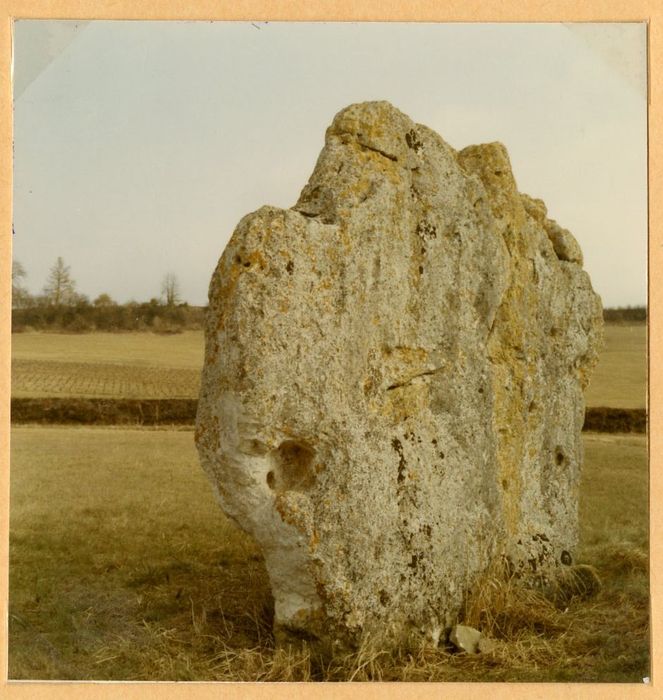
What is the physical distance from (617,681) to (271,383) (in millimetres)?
3115

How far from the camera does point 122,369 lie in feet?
48.5

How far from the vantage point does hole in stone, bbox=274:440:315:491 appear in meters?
5.85

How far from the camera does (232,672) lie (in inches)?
237

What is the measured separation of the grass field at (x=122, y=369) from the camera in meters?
13.4

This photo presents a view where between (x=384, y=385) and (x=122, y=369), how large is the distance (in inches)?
365

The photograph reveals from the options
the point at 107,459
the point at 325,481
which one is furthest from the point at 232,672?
the point at 107,459

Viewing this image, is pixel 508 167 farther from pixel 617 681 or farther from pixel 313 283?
pixel 617 681

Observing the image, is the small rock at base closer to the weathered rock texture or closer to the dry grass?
the weathered rock texture

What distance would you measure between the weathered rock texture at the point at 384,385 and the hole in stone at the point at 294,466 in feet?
0.05

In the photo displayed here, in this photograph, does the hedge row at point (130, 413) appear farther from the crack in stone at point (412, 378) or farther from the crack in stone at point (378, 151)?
the crack in stone at point (378, 151)

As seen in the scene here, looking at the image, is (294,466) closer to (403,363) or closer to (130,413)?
(403,363)

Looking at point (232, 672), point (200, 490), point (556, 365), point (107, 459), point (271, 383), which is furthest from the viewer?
point (107, 459)

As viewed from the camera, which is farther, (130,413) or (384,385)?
(130,413)

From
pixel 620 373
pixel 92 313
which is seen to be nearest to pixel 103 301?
pixel 92 313
